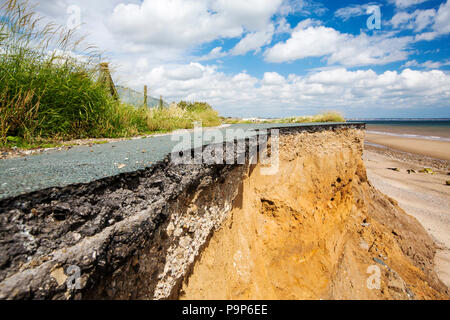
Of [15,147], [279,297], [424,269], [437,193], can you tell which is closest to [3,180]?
[15,147]

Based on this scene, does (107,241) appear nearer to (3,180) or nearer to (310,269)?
(3,180)

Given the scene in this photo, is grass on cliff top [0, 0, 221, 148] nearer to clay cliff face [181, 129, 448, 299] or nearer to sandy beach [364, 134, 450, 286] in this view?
clay cliff face [181, 129, 448, 299]

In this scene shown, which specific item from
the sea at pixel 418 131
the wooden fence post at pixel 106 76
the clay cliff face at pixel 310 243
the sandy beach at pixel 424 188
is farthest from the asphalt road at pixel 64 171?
the sea at pixel 418 131

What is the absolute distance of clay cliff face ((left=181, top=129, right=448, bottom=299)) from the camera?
3002 mm

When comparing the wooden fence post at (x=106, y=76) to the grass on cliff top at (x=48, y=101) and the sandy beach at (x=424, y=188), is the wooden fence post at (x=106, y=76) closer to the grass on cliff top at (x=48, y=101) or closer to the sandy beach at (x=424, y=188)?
the grass on cliff top at (x=48, y=101)

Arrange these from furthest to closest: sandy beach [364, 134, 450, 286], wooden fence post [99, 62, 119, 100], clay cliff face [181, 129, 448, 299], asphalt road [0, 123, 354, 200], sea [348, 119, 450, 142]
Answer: sea [348, 119, 450, 142]
sandy beach [364, 134, 450, 286]
wooden fence post [99, 62, 119, 100]
clay cliff face [181, 129, 448, 299]
asphalt road [0, 123, 354, 200]

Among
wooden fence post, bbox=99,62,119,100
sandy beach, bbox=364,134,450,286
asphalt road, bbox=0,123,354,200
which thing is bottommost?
sandy beach, bbox=364,134,450,286

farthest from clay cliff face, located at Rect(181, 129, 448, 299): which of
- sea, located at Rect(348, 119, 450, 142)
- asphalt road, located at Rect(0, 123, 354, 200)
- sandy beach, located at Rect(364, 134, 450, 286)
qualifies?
sea, located at Rect(348, 119, 450, 142)

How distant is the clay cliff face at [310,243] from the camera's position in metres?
3.00

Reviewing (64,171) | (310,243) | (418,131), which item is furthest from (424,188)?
(418,131)

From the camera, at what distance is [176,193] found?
6.59 ft

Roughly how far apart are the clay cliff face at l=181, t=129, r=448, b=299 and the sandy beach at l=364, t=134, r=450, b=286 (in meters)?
0.83

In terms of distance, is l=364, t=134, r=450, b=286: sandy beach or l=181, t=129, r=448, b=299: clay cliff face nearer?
l=181, t=129, r=448, b=299: clay cliff face
